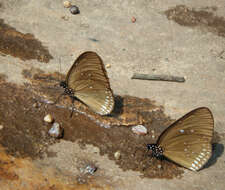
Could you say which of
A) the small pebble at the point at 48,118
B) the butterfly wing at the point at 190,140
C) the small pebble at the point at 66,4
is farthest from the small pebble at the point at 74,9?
the butterfly wing at the point at 190,140

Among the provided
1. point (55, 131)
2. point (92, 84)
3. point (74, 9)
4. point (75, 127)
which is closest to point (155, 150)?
point (75, 127)

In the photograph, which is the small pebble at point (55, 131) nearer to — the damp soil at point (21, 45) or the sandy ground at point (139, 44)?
the sandy ground at point (139, 44)

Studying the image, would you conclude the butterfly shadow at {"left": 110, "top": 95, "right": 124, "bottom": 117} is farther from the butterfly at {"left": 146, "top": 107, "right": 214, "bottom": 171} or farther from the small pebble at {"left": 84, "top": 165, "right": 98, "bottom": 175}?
the small pebble at {"left": 84, "top": 165, "right": 98, "bottom": 175}

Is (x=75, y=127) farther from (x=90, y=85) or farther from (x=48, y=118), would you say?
(x=90, y=85)

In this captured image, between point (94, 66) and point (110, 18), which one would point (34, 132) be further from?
point (110, 18)

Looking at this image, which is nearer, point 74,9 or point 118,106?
point 118,106

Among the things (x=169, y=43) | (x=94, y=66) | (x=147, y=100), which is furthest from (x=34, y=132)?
(x=169, y=43)

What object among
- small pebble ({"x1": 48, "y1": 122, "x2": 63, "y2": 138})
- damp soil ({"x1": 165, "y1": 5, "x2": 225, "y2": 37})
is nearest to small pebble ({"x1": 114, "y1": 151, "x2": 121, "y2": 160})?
small pebble ({"x1": 48, "y1": 122, "x2": 63, "y2": 138})
